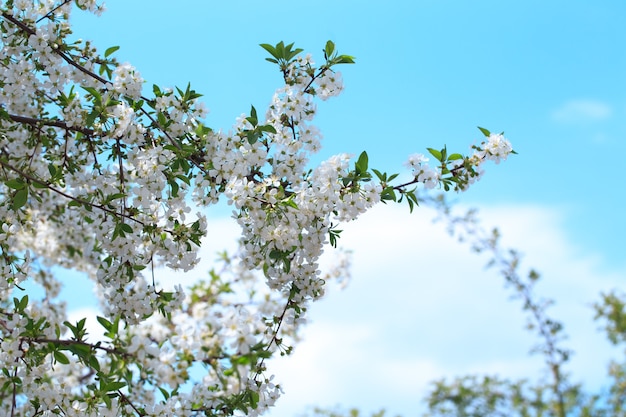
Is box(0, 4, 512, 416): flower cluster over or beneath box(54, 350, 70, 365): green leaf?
over

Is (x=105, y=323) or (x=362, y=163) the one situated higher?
(x=362, y=163)

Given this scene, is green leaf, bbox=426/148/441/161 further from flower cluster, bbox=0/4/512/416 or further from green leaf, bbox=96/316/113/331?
green leaf, bbox=96/316/113/331

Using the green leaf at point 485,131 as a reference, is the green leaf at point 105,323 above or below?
below

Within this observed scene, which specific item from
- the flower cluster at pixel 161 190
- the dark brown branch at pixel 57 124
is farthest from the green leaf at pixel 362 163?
the dark brown branch at pixel 57 124

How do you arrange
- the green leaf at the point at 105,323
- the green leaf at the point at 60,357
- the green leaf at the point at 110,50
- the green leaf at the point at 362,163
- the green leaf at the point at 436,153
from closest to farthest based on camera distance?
the green leaf at the point at 105,323 < the green leaf at the point at 60,357 < the green leaf at the point at 362,163 < the green leaf at the point at 436,153 < the green leaf at the point at 110,50

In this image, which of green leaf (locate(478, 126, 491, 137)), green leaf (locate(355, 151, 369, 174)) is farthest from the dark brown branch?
green leaf (locate(478, 126, 491, 137))

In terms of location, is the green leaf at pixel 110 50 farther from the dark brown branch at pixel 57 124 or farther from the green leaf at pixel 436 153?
the green leaf at pixel 436 153

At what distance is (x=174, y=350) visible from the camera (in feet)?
8.11

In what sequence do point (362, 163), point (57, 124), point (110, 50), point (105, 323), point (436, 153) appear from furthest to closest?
point (110, 50) < point (57, 124) < point (436, 153) < point (362, 163) < point (105, 323)

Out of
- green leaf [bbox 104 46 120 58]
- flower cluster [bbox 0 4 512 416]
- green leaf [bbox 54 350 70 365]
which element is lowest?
green leaf [bbox 54 350 70 365]

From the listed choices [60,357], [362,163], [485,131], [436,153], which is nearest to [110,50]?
[362,163]

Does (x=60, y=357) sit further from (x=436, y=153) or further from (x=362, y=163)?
(x=436, y=153)

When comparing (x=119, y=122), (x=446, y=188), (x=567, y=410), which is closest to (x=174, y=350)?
(x=119, y=122)

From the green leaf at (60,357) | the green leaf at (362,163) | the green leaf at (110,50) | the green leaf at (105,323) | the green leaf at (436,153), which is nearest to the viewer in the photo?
the green leaf at (105,323)
